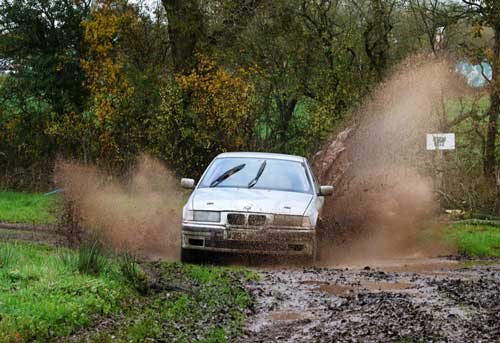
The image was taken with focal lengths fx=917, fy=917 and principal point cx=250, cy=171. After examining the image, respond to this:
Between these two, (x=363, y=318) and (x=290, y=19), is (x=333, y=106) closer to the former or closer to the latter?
(x=290, y=19)

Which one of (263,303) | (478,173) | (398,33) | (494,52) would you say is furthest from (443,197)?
(263,303)

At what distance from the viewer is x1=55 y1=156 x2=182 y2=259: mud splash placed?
53.1ft

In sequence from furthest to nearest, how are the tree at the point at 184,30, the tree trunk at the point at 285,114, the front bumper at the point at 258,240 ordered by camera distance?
the tree trunk at the point at 285,114
the tree at the point at 184,30
the front bumper at the point at 258,240

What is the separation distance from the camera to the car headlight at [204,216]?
44.5 feet

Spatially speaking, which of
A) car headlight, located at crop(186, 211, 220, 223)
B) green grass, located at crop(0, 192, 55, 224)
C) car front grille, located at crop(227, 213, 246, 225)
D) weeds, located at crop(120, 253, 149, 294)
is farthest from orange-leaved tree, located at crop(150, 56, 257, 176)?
weeds, located at crop(120, 253, 149, 294)

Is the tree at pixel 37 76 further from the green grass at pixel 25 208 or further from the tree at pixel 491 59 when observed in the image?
the tree at pixel 491 59

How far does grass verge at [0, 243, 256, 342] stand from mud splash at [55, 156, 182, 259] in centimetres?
363

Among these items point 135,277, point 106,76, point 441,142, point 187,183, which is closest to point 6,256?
point 135,277

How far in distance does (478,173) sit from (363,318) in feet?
53.1

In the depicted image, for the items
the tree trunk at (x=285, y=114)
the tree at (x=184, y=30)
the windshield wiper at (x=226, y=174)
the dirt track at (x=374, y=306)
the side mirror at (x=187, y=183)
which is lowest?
the dirt track at (x=374, y=306)

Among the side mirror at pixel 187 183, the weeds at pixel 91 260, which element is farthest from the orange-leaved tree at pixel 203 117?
the weeds at pixel 91 260

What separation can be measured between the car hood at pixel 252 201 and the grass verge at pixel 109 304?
1843 millimetres

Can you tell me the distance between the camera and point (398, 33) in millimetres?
27812

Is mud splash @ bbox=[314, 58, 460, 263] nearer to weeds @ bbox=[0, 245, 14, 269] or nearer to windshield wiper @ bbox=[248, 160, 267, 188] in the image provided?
windshield wiper @ bbox=[248, 160, 267, 188]
